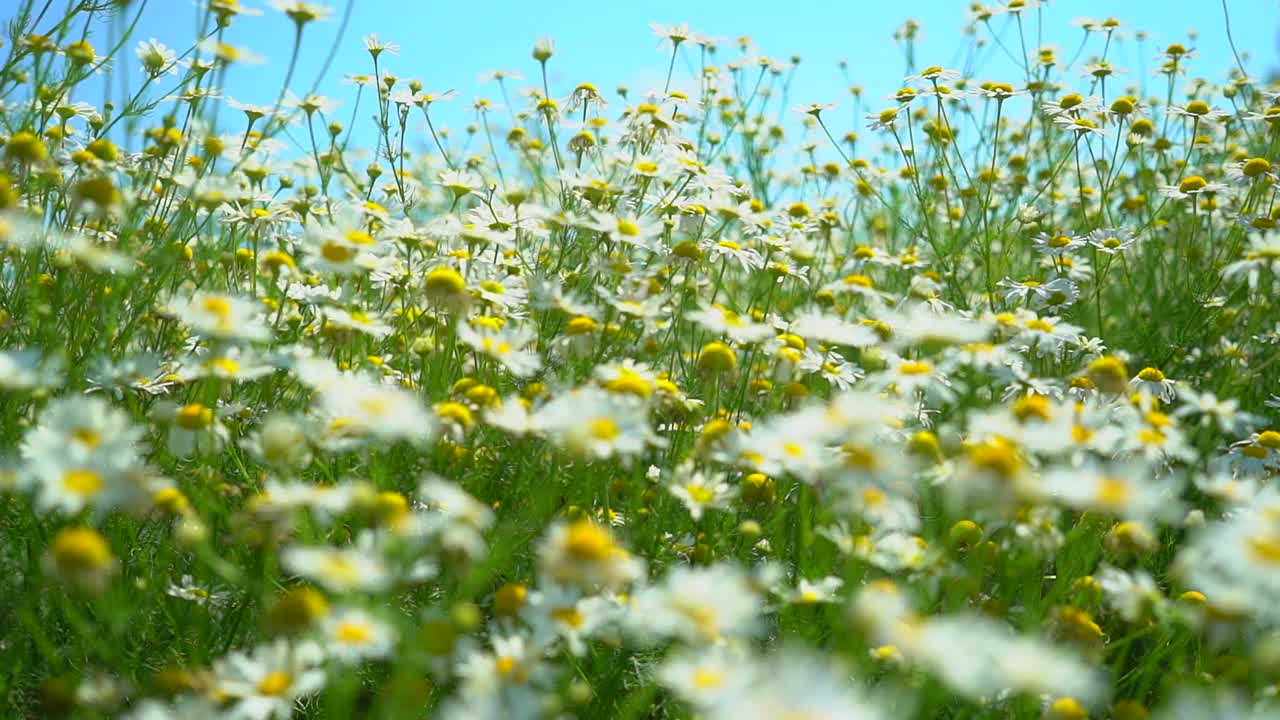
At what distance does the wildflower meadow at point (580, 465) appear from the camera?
4.75ft

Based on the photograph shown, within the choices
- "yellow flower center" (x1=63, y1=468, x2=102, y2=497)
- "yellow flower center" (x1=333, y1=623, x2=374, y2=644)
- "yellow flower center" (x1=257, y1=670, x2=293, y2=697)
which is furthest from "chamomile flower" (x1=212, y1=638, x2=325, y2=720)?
"yellow flower center" (x1=63, y1=468, x2=102, y2=497)

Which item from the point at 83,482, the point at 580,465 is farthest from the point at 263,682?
the point at 580,465

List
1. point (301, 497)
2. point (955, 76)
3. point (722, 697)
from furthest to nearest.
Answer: point (955, 76), point (301, 497), point (722, 697)

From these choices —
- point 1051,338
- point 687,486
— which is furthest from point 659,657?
point 1051,338

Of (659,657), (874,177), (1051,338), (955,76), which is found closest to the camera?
(659,657)

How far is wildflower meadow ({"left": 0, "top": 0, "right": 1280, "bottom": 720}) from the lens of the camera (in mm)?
1448

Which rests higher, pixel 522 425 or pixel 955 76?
pixel 955 76

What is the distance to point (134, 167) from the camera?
10.3 ft

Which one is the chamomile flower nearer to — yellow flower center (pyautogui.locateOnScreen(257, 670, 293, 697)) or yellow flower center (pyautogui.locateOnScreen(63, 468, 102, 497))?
yellow flower center (pyautogui.locateOnScreen(257, 670, 293, 697))

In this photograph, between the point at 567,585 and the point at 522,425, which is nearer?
the point at 567,585

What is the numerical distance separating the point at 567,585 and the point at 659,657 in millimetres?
785

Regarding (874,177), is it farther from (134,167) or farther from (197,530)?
(197,530)

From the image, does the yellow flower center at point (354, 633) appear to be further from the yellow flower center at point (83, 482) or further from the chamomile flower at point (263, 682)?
the yellow flower center at point (83, 482)

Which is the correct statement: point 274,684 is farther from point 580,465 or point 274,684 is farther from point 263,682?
point 580,465
